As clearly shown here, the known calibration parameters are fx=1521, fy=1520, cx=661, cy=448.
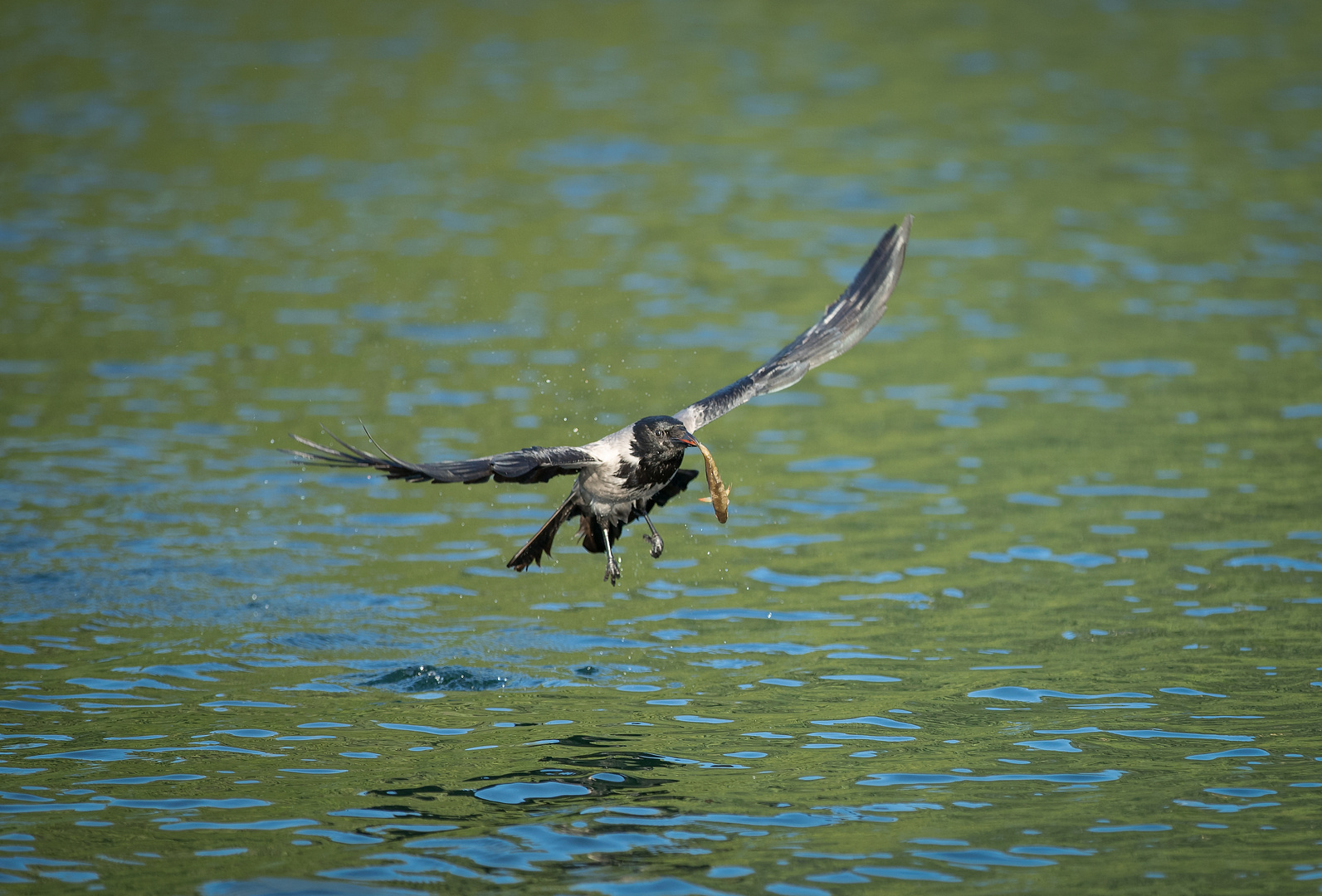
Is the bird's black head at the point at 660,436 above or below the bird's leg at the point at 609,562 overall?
above

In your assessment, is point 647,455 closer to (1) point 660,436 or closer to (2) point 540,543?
(1) point 660,436

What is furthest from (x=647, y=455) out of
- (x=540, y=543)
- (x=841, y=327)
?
(x=841, y=327)

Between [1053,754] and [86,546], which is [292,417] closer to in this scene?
[86,546]

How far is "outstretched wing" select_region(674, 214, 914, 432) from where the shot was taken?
10227mm

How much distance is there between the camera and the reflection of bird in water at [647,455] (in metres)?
8.70

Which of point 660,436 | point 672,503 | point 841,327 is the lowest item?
point 672,503

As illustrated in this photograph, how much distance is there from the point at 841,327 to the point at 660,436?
6.86ft

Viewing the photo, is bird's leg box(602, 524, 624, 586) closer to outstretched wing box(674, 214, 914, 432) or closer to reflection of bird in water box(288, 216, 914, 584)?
reflection of bird in water box(288, 216, 914, 584)

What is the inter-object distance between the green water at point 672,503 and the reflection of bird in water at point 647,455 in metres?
1.13

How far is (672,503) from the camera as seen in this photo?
14.7m

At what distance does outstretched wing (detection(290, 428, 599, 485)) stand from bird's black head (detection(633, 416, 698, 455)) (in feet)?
1.66

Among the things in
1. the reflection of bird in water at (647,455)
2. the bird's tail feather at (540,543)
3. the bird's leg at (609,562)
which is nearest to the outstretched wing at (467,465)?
the reflection of bird in water at (647,455)

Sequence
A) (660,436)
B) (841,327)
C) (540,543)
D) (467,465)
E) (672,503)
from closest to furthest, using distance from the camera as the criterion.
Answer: (467,465) → (660,436) → (540,543) → (841,327) → (672,503)

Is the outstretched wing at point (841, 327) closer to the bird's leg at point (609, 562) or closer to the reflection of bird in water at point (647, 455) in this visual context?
the reflection of bird in water at point (647, 455)
